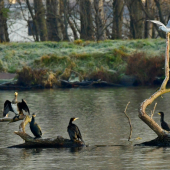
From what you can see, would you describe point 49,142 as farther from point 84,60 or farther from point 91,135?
point 84,60

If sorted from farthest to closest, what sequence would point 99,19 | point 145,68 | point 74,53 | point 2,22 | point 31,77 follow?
point 2,22 < point 99,19 < point 74,53 < point 145,68 < point 31,77

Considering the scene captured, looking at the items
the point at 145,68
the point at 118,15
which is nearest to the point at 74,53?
the point at 145,68

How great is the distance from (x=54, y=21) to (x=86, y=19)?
3.61 meters

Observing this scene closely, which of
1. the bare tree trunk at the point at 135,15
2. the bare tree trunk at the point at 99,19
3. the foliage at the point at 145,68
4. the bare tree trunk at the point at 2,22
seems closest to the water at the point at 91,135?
the foliage at the point at 145,68

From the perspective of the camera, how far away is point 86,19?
149 feet

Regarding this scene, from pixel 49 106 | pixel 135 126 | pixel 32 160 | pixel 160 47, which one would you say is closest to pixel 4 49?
pixel 160 47

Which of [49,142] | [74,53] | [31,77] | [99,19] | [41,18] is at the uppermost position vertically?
[41,18]

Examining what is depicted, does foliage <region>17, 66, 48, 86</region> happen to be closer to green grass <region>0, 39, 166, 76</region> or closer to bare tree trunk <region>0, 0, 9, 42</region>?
green grass <region>0, 39, 166, 76</region>

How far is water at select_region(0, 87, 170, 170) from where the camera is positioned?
1266 cm

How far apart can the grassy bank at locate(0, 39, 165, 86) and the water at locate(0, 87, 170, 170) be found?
5650 mm

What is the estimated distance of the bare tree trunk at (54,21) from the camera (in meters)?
47.0

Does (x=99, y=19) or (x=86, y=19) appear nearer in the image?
(x=99, y=19)

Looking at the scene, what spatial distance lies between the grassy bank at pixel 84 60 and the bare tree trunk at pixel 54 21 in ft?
14.4

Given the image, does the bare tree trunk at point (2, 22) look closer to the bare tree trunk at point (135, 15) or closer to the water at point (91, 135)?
the bare tree trunk at point (135, 15)
